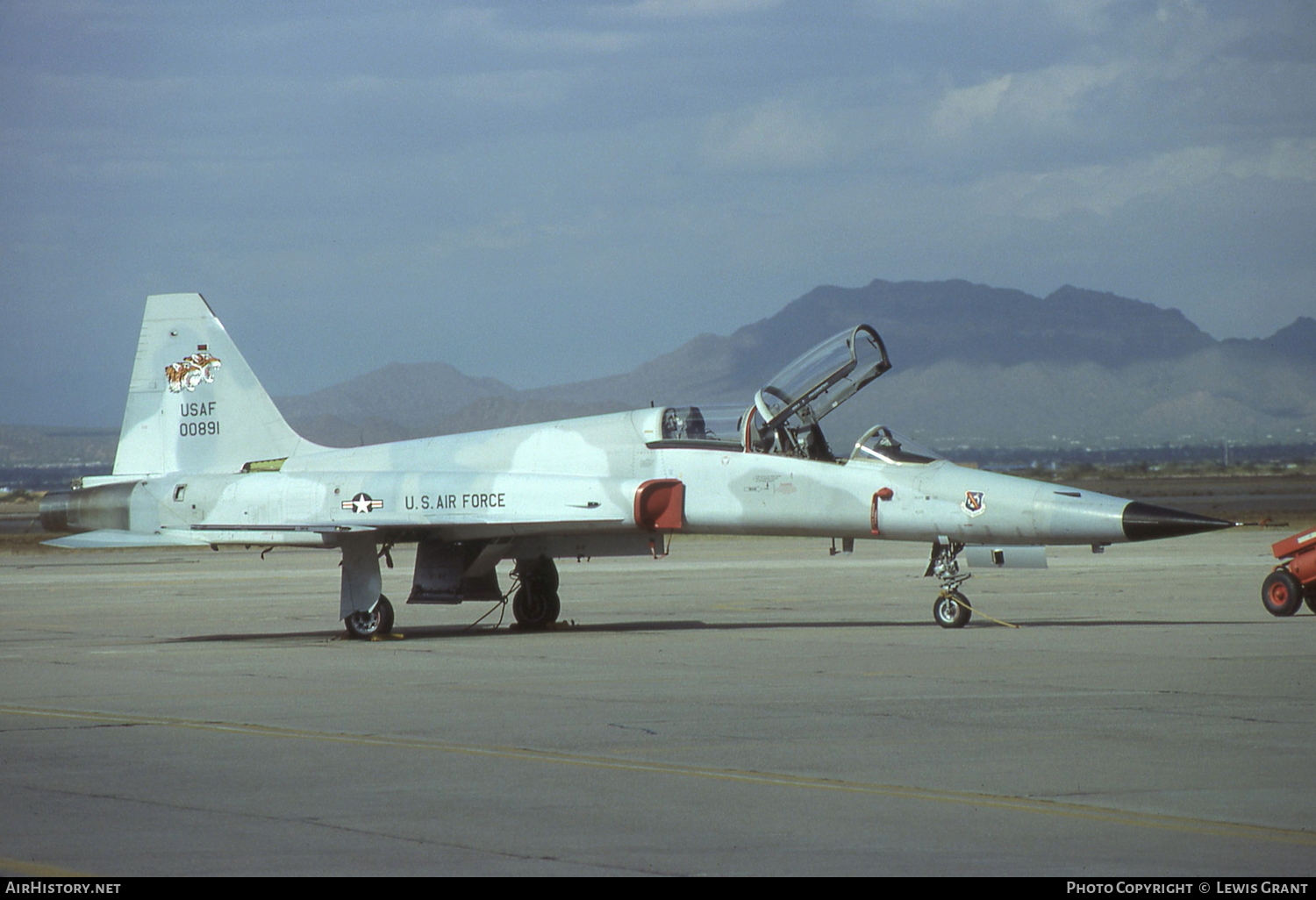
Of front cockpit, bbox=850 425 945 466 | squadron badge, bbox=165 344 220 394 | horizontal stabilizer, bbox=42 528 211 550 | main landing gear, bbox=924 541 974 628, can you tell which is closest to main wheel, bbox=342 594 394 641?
horizontal stabilizer, bbox=42 528 211 550

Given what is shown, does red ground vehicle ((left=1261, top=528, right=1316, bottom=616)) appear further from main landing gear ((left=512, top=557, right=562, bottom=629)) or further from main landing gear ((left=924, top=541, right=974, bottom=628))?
main landing gear ((left=512, top=557, right=562, bottom=629))

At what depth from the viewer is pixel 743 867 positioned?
677cm

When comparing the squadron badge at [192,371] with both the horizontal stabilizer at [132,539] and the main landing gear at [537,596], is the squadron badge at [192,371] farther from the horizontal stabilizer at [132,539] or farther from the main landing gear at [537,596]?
the main landing gear at [537,596]

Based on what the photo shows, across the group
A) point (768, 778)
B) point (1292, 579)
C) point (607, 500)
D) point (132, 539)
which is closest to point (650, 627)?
point (607, 500)

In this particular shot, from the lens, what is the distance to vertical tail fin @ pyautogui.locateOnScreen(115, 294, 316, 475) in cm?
2095

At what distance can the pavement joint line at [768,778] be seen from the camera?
745 cm

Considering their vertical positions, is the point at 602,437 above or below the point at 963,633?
above

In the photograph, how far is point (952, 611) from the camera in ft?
57.9

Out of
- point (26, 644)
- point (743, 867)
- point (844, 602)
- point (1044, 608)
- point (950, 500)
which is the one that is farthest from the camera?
point (844, 602)

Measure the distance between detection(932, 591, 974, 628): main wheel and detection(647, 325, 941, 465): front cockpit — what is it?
61.1 inches

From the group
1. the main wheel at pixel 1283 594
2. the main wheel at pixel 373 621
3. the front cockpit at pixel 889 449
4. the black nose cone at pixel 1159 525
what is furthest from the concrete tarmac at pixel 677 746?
the front cockpit at pixel 889 449

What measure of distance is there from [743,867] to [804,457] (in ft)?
37.2

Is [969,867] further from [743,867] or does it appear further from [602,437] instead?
[602,437]
